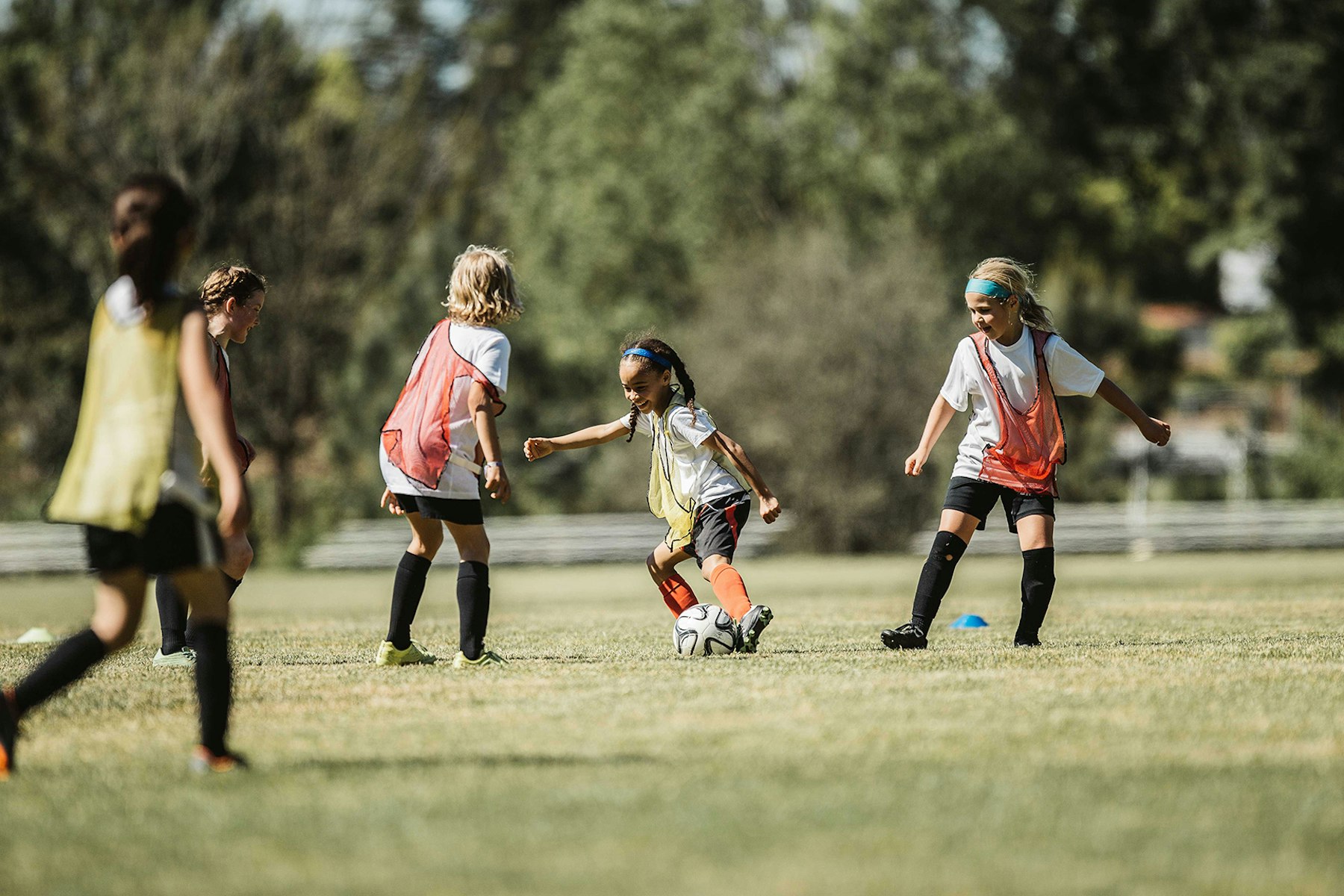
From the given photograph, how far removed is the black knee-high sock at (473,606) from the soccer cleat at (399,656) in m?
0.38

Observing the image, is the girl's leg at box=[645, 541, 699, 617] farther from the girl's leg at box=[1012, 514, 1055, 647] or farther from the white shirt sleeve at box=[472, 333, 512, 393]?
the girl's leg at box=[1012, 514, 1055, 647]

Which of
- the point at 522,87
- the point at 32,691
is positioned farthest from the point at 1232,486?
the point at 32,691

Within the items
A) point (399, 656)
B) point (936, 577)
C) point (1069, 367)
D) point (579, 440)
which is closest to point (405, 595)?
point (399, 656)

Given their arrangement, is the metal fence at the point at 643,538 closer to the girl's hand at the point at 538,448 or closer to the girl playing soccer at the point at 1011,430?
the girl playing soccer at the point at 1011,430

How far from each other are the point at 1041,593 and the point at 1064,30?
110 feet

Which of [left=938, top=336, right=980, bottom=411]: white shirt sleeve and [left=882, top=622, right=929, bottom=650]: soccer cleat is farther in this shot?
[left=938, top=336, right=980, bottom=411]: white shirt sleeve

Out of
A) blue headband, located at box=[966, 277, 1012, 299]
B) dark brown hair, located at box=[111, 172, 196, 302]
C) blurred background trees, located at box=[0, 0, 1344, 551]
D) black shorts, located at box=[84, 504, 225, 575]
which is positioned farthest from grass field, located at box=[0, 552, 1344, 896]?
blurred background trees, located at box=[0, 0, 1344, 551]

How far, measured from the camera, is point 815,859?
3555 millimetres

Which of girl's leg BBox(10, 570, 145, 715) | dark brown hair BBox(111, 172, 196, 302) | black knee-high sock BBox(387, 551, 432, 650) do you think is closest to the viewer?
dark brown hair BBox(111, 172, 196, 302)

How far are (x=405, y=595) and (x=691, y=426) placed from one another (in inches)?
65.0

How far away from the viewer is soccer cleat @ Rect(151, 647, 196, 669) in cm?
788

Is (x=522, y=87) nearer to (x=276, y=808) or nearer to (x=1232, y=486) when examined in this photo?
(x=1232, y=486)

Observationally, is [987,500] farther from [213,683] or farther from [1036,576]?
[213,683]

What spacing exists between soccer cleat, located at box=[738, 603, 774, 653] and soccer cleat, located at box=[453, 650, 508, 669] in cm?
118
